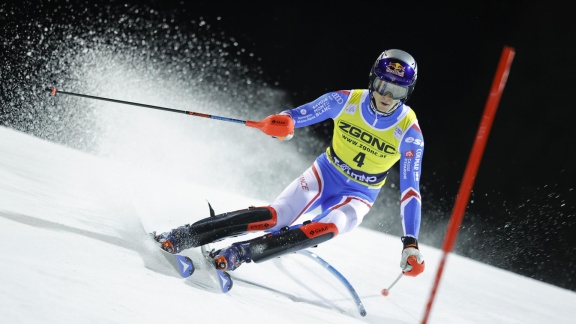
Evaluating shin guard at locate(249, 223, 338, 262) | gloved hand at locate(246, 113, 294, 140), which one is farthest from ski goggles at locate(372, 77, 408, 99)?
shin guard at locate(249, 223, 338, 262)

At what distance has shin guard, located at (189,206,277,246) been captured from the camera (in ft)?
10.7

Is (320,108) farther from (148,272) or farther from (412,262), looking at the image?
(148,272)

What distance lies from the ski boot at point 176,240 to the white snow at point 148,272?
87mm

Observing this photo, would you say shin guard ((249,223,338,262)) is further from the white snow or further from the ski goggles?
the ski goggles

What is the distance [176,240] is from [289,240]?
674mm

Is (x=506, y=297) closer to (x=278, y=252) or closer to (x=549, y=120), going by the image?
(x=278, y=252)

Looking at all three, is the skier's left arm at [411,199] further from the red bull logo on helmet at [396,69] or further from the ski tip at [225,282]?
the ski tip at [225,282]

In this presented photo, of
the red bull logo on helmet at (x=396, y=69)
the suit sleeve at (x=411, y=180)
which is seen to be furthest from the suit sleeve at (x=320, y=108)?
the suit sleeve at (x=411, y=180)

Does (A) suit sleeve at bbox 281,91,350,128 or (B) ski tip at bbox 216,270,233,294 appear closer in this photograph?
(B) ski tip at bbox 216,270,233,294

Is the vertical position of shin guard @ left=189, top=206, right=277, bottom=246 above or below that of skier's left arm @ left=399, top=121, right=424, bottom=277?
below

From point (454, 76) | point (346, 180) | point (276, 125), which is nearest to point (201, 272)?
point (276, 125)

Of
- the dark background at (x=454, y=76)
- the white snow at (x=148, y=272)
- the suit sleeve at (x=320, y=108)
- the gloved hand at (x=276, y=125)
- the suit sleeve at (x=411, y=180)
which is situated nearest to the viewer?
the white snow at (x=148, y=272)

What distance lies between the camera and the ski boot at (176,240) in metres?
3.15

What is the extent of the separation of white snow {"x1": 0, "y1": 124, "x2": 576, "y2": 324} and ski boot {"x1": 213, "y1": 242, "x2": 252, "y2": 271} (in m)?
0.18
